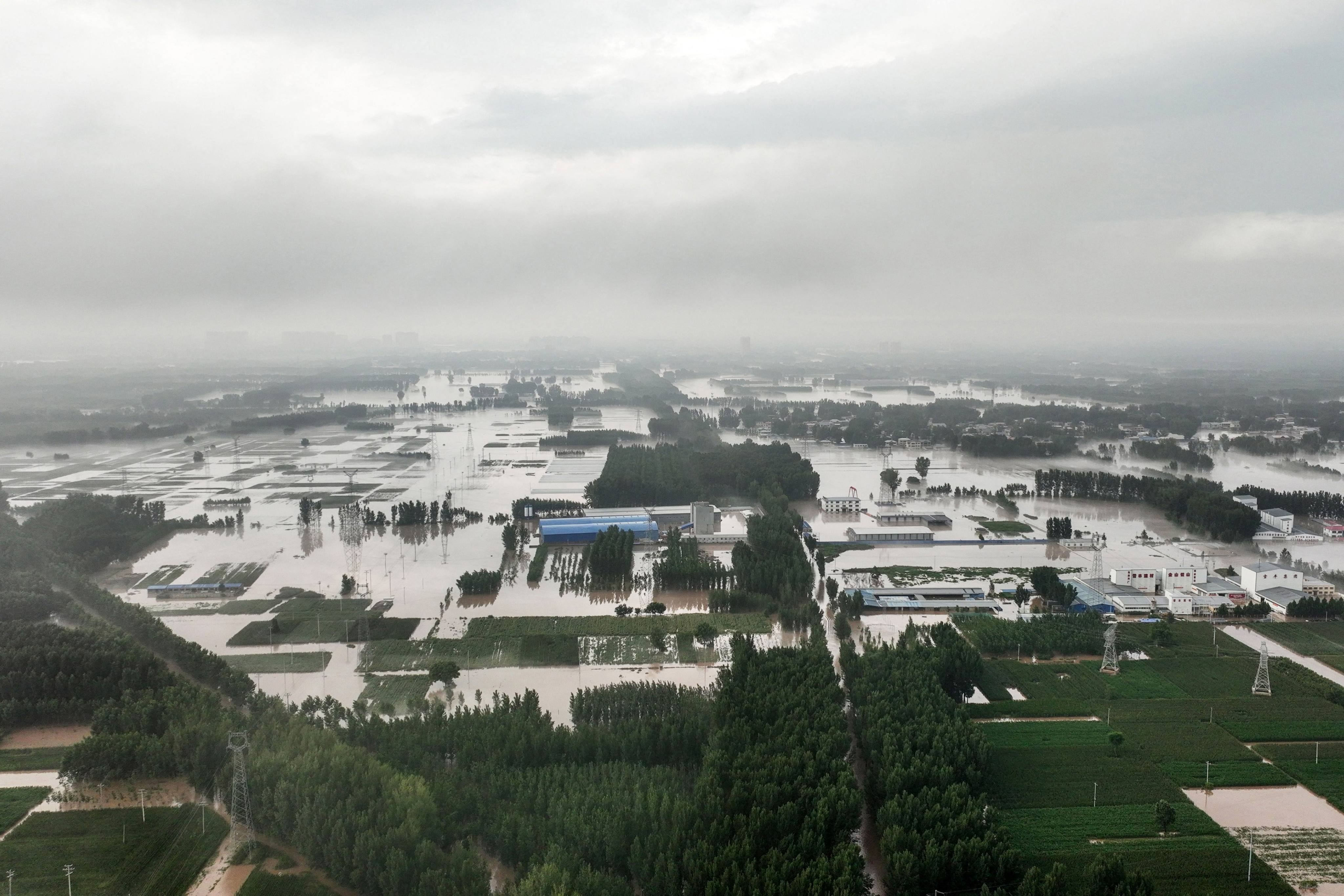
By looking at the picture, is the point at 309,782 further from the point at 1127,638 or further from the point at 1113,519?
the point at 1113,519

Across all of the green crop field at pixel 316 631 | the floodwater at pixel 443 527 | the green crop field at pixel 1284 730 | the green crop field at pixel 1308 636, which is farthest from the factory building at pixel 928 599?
the green crop field at pixel 316 631

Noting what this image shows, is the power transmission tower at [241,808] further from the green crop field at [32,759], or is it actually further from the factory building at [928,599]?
the factory building at [928,599]

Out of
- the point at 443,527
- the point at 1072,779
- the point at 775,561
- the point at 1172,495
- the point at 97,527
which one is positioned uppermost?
the point at 97,527

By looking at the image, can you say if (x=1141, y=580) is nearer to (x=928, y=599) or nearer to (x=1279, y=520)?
(x=928, y=599)

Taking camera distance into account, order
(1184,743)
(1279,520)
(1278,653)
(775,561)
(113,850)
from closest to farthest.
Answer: (113,850), (1184,743), (1278,653), (775,561), (1279,520)

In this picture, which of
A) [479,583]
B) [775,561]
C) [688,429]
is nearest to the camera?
[479,583]

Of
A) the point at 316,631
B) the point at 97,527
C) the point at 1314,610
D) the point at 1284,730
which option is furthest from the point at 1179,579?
the point at 97,527

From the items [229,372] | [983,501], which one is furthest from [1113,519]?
[229,372]
